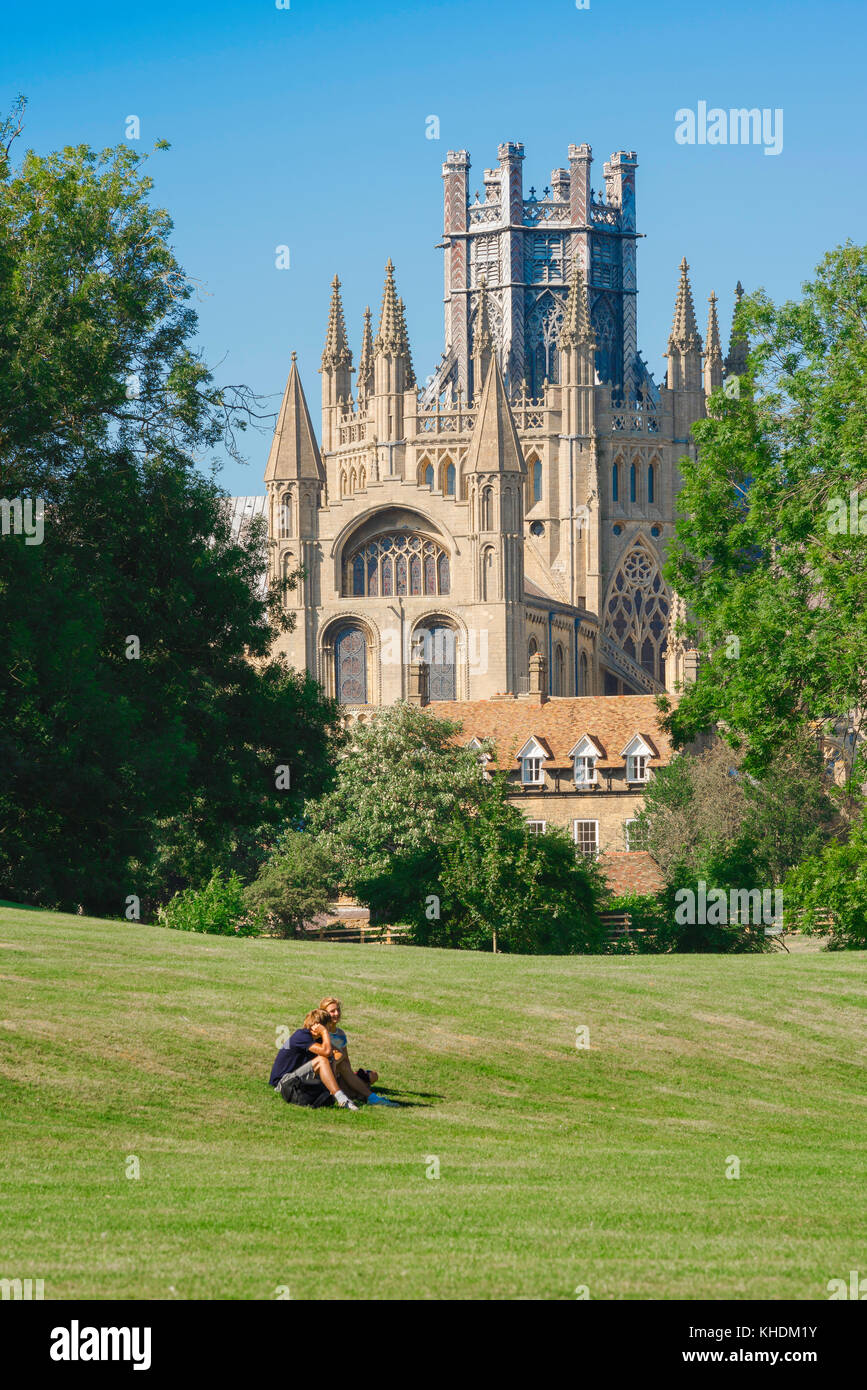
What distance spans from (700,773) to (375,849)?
1581cm

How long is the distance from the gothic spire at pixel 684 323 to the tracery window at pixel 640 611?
14600 mm

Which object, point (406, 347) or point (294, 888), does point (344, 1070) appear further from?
point (406, 347)

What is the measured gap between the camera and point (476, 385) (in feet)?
436

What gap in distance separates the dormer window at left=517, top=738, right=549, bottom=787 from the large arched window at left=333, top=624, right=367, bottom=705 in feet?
76.9

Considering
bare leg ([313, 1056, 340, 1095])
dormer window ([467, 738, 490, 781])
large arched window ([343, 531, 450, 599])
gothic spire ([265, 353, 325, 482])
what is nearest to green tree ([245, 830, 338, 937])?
dormer window ([467, 738, 490, 781])

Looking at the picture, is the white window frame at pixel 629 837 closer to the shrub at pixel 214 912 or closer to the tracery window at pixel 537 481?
the shrub at pixel 214 912

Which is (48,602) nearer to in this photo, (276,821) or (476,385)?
(276,821)

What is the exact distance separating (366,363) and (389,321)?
544 centimetres

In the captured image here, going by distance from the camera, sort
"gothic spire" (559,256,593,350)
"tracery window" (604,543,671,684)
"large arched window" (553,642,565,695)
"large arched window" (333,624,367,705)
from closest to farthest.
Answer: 1. "large arched window" (333,624,367,705)
2. "large arched window" (553,642,565,695)
3. "tracery window" (604,543,671,684)
4. "gothic spire" (559,256,593,350)

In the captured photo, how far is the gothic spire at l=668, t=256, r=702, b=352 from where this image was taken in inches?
5098

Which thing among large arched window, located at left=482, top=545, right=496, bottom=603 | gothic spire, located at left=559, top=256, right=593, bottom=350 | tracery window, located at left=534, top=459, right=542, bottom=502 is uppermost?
gothic spire, located at left=559, top=256, right=593, bottom=350

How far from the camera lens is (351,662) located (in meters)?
104

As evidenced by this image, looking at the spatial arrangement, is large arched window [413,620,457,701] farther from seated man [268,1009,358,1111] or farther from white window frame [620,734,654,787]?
seated man [268,1009,358,1111]

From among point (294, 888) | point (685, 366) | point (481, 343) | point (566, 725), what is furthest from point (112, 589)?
point (685, 366)
